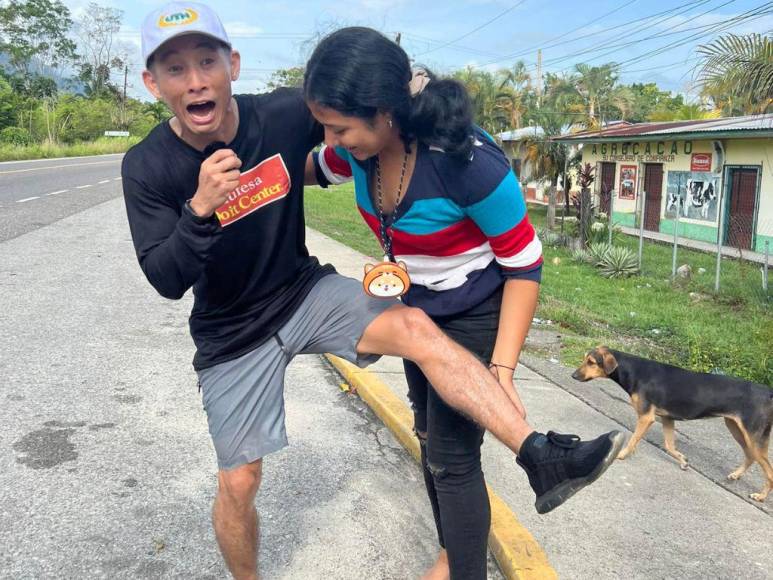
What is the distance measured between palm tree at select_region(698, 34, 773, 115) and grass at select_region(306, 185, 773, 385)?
2.60 meters

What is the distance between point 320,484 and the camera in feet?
12.1

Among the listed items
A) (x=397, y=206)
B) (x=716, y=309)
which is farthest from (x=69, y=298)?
(x=716, y=309)

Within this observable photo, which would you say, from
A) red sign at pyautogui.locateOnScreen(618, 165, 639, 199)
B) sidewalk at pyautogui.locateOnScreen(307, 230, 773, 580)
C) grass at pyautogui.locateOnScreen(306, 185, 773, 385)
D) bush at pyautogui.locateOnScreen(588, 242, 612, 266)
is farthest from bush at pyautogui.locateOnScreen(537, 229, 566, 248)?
sidewalk at pyautogui.locateOnScreen(307, 230, 773, 580)

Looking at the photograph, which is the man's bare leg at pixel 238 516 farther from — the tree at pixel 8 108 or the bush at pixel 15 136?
the tree at pixel 8 108

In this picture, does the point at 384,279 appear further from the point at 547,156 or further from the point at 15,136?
the point at 15,136

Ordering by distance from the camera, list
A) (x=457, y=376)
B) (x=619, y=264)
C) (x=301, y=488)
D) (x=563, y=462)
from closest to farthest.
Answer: (x=563, y=462) → (x=457, y=376) → (x=301, y=488) → (x=619, y=264)

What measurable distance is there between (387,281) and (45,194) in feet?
60.7

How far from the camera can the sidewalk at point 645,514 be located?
9.86ft

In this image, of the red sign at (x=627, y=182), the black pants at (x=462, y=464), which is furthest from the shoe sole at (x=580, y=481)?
the red sign at (x=627, y=182)

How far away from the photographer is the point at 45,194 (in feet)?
61.6

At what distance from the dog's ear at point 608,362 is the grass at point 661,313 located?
4.99 feet

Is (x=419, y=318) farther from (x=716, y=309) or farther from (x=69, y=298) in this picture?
(x=716, y=309)

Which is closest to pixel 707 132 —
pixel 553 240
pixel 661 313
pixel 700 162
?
pixel 700 162

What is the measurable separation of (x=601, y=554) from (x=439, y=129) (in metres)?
1.88
